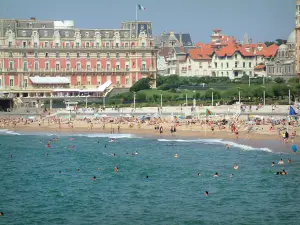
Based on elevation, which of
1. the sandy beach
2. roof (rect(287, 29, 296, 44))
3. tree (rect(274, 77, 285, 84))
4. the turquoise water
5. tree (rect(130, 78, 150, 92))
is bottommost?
the turquoise water

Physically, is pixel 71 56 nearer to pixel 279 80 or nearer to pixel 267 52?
pixel 279 80

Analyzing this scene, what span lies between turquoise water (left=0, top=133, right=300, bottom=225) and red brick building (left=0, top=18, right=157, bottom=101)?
6061 cm

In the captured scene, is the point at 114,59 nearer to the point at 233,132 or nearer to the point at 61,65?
the point at 61,65

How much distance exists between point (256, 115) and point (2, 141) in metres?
32.1

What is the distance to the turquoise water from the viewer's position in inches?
2199

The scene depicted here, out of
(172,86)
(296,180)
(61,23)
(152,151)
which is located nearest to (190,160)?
(152,151)

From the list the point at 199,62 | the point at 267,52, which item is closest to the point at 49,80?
the point at 199,62

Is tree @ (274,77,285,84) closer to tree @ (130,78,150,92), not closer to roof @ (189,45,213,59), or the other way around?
tree @ (130,78,150,92)

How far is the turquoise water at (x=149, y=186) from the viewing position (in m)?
55.8

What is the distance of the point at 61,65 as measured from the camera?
154 m

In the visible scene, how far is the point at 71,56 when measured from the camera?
506ft

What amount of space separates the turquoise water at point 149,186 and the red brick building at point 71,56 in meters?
60.6

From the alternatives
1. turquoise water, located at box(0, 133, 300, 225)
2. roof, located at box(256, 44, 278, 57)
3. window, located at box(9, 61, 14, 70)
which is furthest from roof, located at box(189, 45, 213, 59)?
turquoise water, located at box(0, 133, 300, 225)

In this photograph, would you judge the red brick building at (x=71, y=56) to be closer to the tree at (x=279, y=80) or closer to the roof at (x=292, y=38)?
the tree at (x=279, y=80)
